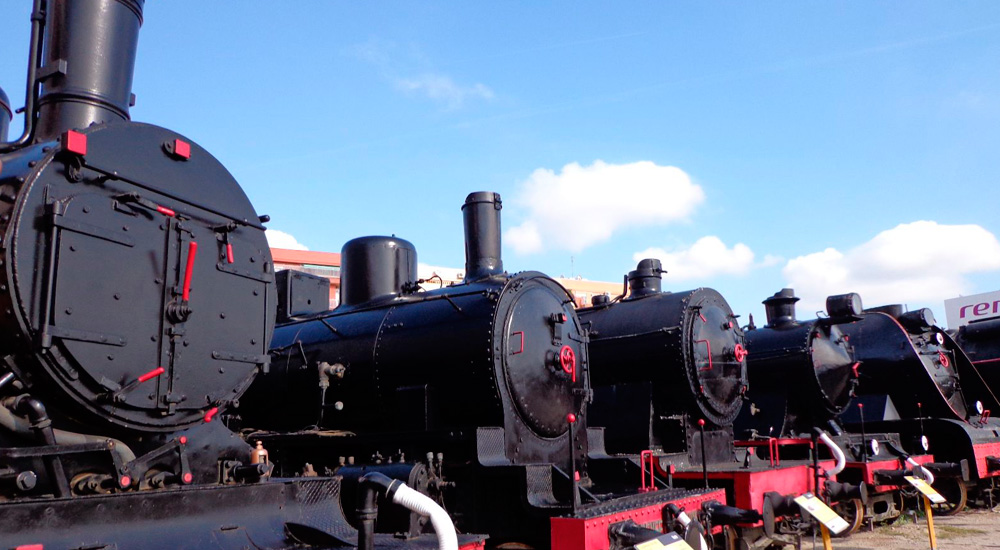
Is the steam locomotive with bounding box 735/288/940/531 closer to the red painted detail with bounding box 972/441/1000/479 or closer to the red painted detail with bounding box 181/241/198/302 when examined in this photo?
the red painted detail with bounding box 972/441/1000/479

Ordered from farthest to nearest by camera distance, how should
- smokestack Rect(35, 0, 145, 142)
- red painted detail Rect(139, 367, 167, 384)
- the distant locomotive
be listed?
the distant locomotive < smokestack Rect(35, 0, 145, 142) < red painted detail Rect(139, 367, 167, 384)

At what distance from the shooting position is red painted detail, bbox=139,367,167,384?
128 inches

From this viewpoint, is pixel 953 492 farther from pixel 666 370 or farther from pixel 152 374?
pixel 152 374

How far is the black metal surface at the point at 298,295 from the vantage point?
7910 millimetres

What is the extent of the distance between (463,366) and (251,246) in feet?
7.70

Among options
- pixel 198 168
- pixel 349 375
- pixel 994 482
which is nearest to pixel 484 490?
pixel 349 375

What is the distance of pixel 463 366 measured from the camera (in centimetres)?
596

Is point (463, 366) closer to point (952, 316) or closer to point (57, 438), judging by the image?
point (57, 438)

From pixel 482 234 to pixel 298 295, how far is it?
2.09 m

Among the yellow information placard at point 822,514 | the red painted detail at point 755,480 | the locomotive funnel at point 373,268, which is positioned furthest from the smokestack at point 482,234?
the yellow information placard at point 822,514

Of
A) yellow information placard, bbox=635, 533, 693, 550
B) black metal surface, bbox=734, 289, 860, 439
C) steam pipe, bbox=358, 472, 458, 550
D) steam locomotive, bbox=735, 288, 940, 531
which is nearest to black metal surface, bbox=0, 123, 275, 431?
steam pipe, bbox=358, 472, 458, 550

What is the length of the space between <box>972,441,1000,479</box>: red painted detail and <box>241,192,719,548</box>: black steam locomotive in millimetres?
7356

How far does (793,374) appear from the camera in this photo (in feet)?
35.9

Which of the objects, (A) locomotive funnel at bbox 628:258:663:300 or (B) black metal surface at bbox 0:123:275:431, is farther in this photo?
(A) locomotive funnel at bbox 628:258:663:300
